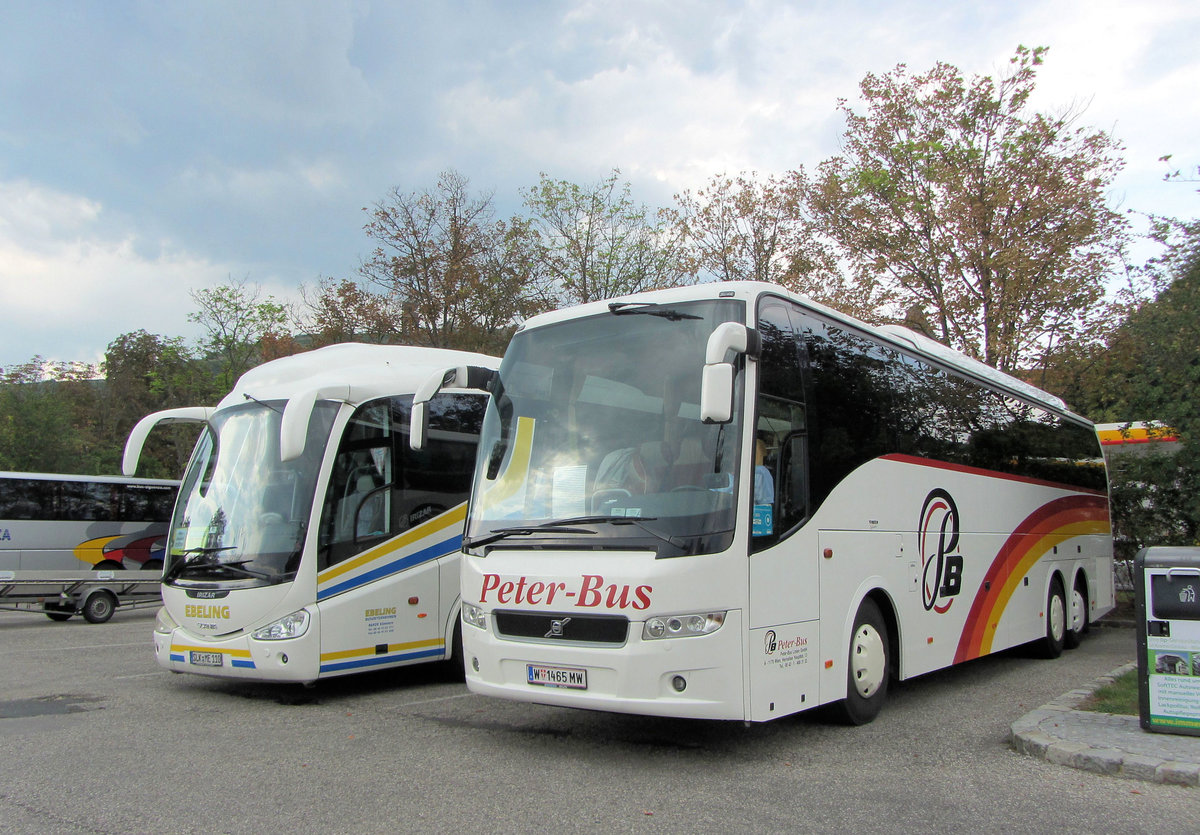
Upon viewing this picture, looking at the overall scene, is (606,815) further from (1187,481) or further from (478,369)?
(1187,481)

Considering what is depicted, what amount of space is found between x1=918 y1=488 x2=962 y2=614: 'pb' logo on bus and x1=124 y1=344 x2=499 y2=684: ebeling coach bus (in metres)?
4.65

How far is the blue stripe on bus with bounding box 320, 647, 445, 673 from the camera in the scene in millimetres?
8289

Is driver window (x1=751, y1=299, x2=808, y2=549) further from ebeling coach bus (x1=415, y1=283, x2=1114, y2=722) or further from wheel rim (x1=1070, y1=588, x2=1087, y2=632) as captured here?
wheel rim (x1=1070, y1=588, x2=1087, y2=632)

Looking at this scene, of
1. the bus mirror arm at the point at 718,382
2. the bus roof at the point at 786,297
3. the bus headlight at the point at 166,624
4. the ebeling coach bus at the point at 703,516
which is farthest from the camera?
the bus headlight at the point at 166,624

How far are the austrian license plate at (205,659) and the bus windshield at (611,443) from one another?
317 centimetres

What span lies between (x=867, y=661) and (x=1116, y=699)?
2.38 metres

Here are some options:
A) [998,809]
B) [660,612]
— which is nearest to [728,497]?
[660,612]

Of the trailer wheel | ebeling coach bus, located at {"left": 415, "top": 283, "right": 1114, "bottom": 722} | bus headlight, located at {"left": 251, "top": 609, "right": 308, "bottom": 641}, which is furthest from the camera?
the trailer wheel

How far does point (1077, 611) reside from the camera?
12.6 metres

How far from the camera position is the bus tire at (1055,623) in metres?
11.4

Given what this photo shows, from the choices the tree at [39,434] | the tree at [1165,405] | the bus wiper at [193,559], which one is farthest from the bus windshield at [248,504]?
the tree at [39,434]

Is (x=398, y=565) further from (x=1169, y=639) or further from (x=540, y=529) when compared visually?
(x=1169, y=639)

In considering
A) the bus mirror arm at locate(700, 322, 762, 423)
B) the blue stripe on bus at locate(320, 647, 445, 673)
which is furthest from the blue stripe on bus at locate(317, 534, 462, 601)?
the bus mirror arm at locate(700, 322, 762, 423)

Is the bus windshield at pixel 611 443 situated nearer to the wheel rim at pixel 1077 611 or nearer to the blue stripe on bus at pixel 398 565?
the blue stripe on bus at pixel 398 565
